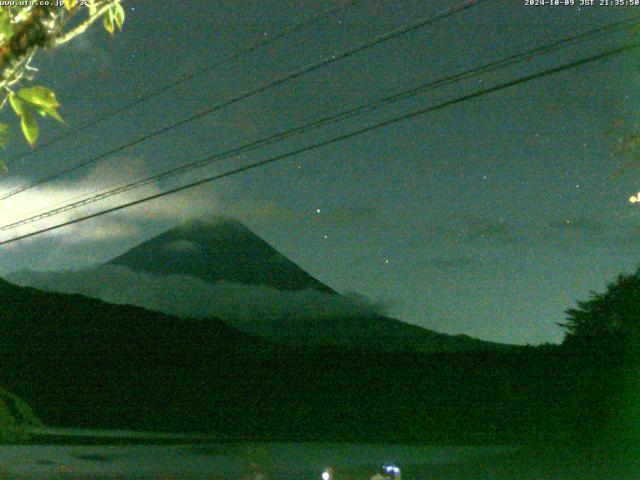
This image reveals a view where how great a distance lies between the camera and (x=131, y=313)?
3891 centimetres

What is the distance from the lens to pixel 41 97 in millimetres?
2771

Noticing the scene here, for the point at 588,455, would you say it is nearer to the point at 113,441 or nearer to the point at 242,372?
the point at 242,372

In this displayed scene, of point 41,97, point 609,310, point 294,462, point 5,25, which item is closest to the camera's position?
point 41,97

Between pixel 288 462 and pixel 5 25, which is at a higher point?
pixel 5 25

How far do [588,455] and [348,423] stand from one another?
23.4ft

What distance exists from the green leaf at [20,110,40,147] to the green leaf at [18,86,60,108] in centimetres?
6

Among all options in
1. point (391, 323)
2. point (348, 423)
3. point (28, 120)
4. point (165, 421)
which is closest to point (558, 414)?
point (348, 423)

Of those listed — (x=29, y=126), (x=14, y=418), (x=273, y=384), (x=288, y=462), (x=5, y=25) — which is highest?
(x=5, y=25)

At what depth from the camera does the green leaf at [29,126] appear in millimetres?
2789

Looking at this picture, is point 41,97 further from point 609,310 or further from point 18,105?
point 609,310

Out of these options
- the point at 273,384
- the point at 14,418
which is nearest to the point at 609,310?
the point at 273,384

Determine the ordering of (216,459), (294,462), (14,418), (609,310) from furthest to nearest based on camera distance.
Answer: (609,310) → (216,459) → (294,462) → (14,418)

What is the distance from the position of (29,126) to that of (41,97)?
11 centimetres

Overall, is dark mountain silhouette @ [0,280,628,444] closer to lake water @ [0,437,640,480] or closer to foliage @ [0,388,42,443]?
lake water @ [0,437,640,480]
